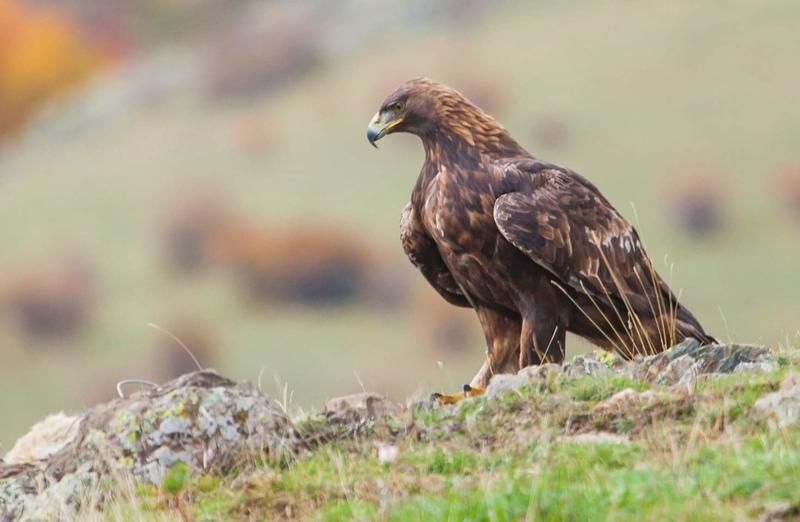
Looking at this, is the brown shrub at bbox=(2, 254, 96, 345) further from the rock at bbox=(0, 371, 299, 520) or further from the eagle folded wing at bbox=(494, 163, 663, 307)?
the rock at bbox=(0, 371, 299, 520)

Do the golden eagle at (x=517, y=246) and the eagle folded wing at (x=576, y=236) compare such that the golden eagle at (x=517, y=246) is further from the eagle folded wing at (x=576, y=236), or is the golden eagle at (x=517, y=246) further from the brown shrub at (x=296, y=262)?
the brown shrub at (x=296, y=262)

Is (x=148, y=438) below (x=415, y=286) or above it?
below

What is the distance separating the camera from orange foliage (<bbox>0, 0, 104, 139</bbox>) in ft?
380

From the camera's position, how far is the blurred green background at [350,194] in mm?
54000

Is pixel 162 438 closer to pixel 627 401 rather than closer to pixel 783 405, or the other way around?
pixel 627 401

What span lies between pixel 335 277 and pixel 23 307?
44.4 feet

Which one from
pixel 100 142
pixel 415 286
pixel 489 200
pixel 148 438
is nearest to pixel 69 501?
pixel 148 438

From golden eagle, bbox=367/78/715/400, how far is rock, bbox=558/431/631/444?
1925 mm

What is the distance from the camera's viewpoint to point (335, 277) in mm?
67250

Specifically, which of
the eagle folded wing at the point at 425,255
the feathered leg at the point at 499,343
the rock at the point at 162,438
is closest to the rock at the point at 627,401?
the rock at the point at 162,438

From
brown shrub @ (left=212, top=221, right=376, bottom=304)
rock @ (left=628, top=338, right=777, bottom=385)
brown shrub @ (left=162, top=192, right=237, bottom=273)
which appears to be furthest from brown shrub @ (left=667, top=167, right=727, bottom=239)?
rock @ (left=628, top=338, right=777, bottom=385)

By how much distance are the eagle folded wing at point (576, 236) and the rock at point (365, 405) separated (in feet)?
4.78

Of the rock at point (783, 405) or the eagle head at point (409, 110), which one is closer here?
the rock at point (783, 405)

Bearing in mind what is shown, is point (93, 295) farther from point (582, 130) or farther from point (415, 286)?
point (582, 130)
